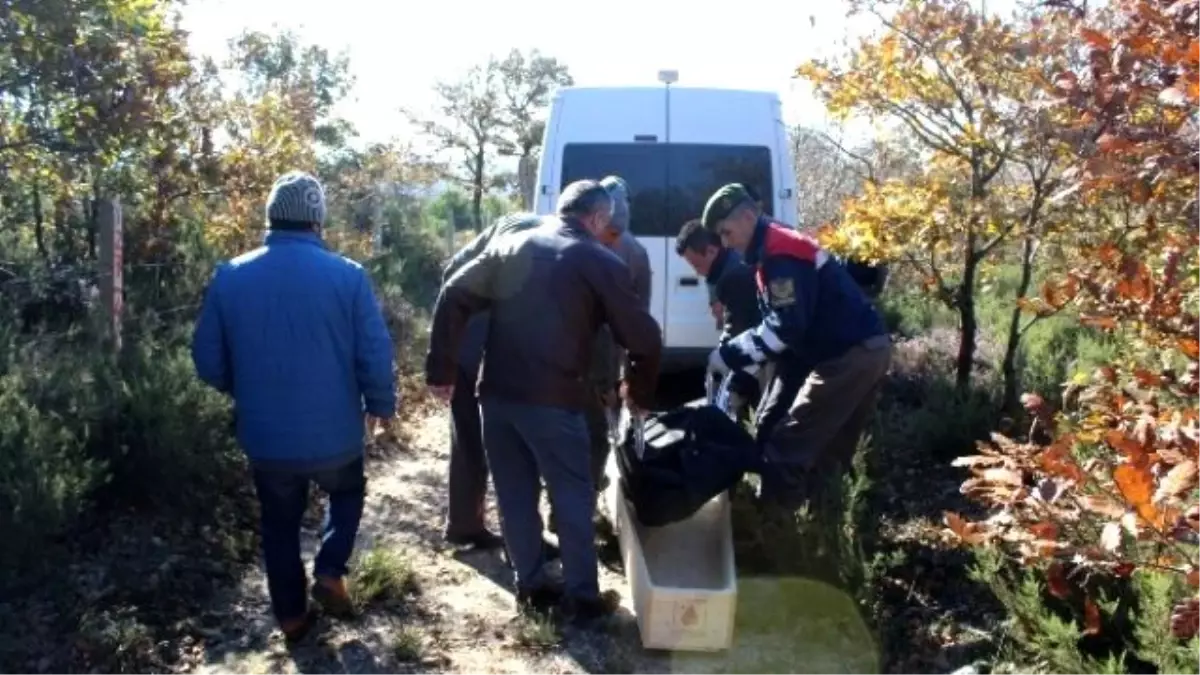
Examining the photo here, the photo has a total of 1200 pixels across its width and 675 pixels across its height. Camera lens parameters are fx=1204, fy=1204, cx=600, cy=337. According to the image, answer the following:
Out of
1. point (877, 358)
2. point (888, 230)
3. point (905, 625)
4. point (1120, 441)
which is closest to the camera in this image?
point (1120, 441)

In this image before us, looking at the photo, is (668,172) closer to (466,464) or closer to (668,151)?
(668,151)

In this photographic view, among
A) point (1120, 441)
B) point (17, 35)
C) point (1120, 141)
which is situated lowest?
point (1120, 441)

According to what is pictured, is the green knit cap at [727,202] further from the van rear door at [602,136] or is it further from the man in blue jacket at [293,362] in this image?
the van rear door at [602,136]

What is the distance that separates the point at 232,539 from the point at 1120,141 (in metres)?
4.21

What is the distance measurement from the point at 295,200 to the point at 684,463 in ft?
5.84

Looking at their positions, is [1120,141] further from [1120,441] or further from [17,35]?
[17,35]

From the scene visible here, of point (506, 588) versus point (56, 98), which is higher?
point (56, 98)

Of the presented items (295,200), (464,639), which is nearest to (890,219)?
(464,639)

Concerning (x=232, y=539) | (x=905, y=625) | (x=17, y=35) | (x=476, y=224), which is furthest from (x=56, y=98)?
(x=476, y=224)

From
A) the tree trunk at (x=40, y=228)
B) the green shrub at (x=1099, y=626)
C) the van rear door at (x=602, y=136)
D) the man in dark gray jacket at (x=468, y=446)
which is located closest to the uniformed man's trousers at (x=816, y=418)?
the green shrub at (x=1099, y=626)

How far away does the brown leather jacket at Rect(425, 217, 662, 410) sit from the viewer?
4.47m

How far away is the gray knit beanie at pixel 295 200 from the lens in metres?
4.21

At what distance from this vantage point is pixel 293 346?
4.18m

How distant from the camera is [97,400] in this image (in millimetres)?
5375
